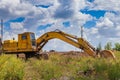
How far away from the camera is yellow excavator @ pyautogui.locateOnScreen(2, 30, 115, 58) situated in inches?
1344

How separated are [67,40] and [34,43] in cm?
342

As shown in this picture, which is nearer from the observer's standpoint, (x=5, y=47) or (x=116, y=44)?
(x=5, y=47)

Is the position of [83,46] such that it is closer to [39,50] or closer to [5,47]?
[39,50]

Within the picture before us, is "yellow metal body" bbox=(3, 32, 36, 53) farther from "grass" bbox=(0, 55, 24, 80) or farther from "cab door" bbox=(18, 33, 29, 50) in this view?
"grass" bbox=(0, 55, 24, 80)

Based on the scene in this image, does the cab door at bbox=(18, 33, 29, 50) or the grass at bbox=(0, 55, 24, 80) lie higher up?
the grass at bbox=(0, 55, 24, 80)

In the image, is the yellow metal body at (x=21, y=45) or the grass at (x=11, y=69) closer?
the grass at (x=11, y=69)

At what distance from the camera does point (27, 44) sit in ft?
116

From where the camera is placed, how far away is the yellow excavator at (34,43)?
112 feet

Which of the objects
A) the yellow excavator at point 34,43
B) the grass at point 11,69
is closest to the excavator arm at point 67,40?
the yellow excavator at point 34,43

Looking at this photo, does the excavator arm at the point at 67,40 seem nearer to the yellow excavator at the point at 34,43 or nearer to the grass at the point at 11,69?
the yellow excavator at the point at 34,43

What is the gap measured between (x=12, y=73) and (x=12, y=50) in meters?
21.0

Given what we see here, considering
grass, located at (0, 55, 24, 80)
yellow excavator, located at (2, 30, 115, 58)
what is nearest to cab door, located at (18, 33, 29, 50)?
yellow excavator, located at (2, 30, 115, 58)

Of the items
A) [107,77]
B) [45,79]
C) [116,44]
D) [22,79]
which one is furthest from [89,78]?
[116,44]

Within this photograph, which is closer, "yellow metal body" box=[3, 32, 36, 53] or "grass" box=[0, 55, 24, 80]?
"grass" box=[0, 55, 24, 80]
